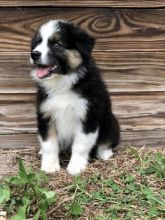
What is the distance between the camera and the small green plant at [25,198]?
3676mm

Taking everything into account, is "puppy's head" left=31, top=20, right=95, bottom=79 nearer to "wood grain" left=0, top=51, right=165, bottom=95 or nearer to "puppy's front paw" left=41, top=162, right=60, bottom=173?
"wood grain" left=0, top=51, right=165, bottom=95

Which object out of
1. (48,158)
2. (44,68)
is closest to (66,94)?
(44,68)

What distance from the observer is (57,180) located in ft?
14.6

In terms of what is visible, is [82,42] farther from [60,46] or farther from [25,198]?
[25,198]

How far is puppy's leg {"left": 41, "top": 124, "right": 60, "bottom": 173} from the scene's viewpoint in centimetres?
471

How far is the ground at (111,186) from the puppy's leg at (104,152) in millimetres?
68

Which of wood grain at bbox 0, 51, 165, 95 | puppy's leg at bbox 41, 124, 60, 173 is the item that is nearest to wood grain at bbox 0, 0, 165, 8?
wood grain at bbox 0, 51, 165, 95

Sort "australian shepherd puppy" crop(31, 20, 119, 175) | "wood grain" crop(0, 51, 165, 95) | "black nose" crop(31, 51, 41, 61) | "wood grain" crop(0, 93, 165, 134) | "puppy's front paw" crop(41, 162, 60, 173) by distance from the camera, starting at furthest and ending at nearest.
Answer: "wood grain" crop(0, 93, 165, 134) < "wood grain" crop(0, 51, 165, 95) < "puppy's front paw" crop(41, 162, 60, 173) < "australian shepherd puppy" crop(31, 20, 119, 175) < "black nose" crop(31, 51, 41, 61)

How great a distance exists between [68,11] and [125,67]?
79cm

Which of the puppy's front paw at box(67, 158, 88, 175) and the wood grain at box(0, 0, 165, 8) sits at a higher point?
the wood grain at box(0, 0, 165, 8)

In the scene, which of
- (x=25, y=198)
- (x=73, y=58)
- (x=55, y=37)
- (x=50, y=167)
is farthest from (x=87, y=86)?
(x=25, y=198)

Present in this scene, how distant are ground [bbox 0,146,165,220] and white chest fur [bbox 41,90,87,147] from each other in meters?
0.40

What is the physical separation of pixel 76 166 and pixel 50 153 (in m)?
0.27

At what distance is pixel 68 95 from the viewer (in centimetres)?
458
